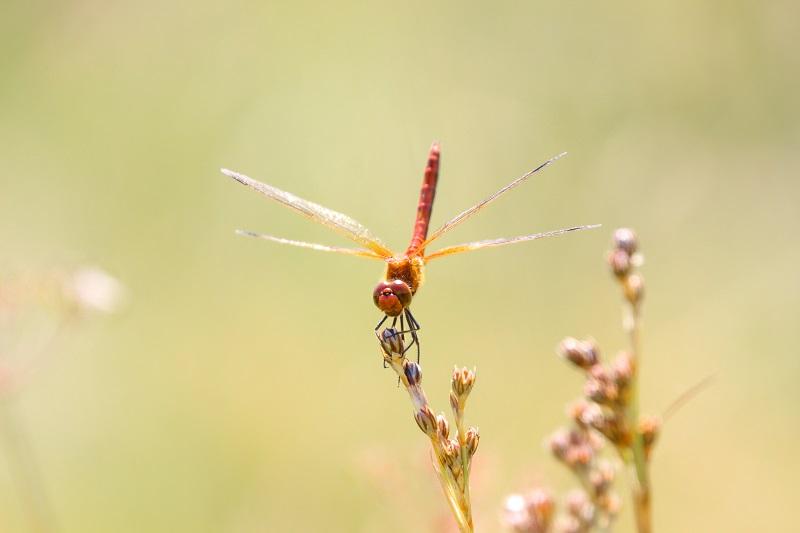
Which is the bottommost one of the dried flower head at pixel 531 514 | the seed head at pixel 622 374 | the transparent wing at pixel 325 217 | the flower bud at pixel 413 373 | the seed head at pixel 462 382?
the dried flower head at pixel 531 514

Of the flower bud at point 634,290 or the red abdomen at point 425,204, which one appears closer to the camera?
the flower bud at point 634,290

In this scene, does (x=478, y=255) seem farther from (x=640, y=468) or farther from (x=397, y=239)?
(x=640, y=468)

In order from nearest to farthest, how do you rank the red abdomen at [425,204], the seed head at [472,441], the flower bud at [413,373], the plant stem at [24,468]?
1. the seed head at [472,441]
2. the flower bud at [413,373]
3. the red abdomen at [425,204]
4. the plant stem at [24,468]

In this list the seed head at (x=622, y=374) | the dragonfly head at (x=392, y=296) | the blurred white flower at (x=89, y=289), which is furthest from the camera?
the blurred white flower at (x=89, y=289)

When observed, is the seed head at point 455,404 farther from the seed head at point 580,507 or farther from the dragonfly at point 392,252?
the dragonfly at point 392,252

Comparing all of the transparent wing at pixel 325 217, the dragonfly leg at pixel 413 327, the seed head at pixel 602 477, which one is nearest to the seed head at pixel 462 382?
the seed head at pixel 602 477

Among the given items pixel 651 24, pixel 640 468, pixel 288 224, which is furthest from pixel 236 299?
pixel 640 468

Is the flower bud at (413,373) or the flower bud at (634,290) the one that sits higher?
the flower bud at (634,290)

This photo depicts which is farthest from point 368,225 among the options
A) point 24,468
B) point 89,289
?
point 89,289

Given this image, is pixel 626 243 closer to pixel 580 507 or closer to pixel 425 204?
pixel 580 507
